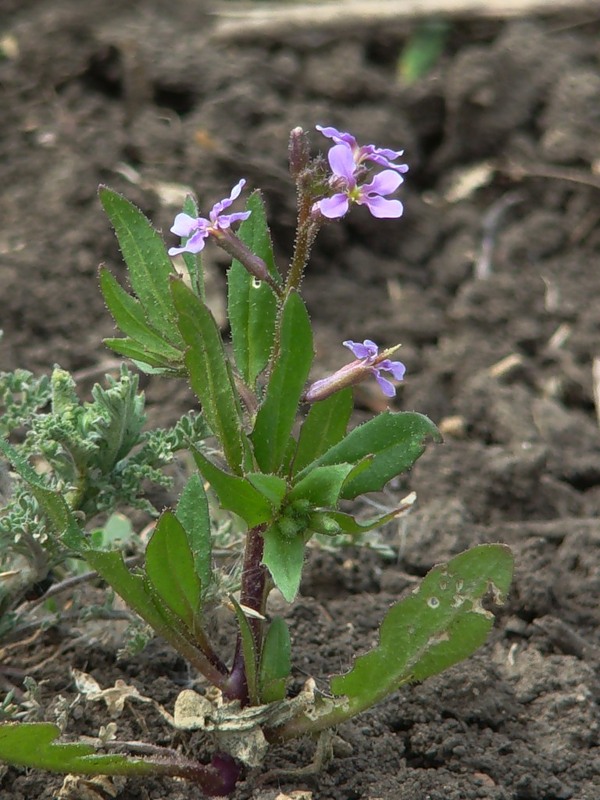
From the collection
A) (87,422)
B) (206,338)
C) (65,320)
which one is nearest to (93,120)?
(65,320)

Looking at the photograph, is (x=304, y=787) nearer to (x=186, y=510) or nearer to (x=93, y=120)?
(x=186, y=510)

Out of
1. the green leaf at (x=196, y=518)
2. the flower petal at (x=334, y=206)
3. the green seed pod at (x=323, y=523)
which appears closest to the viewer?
the flower petal at (x=334, y=206)

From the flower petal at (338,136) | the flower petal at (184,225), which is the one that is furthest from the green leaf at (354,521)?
the flower petal at (338,136)

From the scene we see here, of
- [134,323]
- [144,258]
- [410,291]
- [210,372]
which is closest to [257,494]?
[210,372]

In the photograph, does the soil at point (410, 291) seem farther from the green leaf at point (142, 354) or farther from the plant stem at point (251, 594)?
the green leaf at point (142, 354)

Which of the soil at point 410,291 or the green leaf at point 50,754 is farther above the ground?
the green leaf at point 50,754

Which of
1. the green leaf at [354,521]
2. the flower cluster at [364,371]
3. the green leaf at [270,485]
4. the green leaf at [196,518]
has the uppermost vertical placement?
the flower cluster at [364,371]

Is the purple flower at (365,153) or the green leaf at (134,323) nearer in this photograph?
the purple flower at (365,153)
